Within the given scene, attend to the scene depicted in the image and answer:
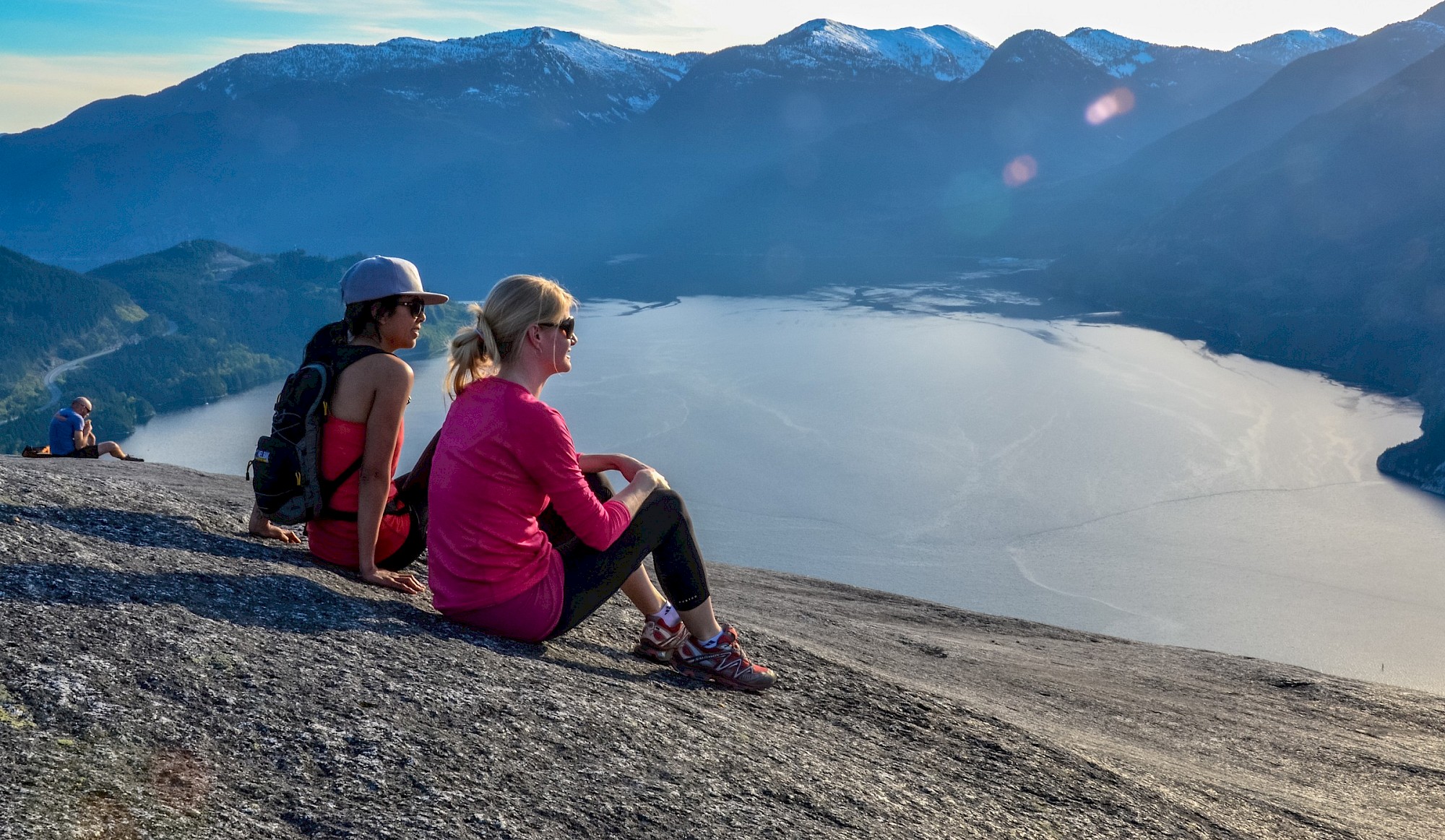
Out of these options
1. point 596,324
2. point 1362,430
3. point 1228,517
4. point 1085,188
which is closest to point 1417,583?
point 1228,517

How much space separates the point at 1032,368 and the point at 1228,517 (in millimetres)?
28277

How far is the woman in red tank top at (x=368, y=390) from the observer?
3799mm

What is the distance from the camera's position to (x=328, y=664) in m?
3.14

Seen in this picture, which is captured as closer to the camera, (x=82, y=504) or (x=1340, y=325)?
(x=82, y=504)

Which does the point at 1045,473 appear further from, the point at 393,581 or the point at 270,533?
the point at 393,581

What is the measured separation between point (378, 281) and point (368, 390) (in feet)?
1.38

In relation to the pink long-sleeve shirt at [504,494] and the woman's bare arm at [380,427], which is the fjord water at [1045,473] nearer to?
the woman's bare arm at [380,427]

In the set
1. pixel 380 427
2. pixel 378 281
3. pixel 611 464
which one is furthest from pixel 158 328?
pixel 611 464

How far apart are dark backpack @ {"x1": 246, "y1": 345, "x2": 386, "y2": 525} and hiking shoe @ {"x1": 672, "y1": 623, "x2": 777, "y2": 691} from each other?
1.46 m

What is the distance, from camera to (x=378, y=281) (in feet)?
12.6

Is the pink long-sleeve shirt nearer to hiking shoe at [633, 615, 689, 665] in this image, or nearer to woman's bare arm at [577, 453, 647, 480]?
woman's bare arm at [577, 453, 647, 480]

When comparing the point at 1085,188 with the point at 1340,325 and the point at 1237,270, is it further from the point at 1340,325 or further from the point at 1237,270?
the point at 1340,325

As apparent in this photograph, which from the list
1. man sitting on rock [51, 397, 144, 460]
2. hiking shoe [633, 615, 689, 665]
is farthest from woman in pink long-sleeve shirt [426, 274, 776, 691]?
man sitting on rock [51, 397, 144, 460]

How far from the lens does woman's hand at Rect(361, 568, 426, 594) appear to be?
13.4 feet
